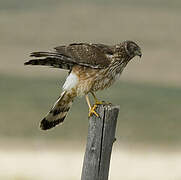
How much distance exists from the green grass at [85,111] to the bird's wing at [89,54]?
12099 millimetres

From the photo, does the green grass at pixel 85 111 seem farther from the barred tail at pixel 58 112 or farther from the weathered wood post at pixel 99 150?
the weathered wood post at pixel 99 150

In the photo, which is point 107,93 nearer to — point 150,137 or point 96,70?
point 150,137

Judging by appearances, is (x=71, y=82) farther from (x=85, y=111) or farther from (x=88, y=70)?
(x=85, y=111)

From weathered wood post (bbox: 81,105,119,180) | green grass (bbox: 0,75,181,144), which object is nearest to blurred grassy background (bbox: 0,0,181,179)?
green grass (bbox: 0,75,181,144)

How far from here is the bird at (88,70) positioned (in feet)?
27.6

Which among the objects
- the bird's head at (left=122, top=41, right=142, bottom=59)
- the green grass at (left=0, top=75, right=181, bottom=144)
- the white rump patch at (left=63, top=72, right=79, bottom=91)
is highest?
the green grass at (left=0, top=75, right=181, bottom=144)

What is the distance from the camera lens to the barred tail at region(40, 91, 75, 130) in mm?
8430

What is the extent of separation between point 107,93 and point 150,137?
16.4 feet

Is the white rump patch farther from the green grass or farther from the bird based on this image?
the green grass

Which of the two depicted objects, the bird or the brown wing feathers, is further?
the bird

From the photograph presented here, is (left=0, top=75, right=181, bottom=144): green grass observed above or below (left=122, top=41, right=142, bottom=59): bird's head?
above

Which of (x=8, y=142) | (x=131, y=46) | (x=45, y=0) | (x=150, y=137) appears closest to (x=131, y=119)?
(x=150, y=137)

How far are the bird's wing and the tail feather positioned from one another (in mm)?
93

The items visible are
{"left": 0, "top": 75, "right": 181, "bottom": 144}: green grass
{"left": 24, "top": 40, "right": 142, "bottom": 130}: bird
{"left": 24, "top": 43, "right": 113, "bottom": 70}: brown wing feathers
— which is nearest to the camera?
{"left": 24, "top": 43, "right": 113, "bottom": 70}: brown wing feathers
